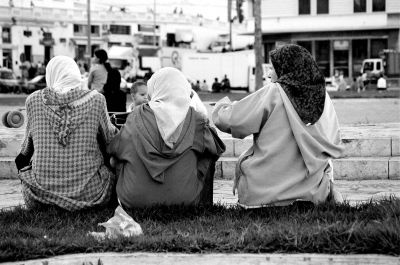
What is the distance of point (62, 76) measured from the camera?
266 inches

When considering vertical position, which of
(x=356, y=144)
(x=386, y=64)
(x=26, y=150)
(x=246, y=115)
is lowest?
(x=356, y=144)

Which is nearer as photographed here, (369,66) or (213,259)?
(213,259)

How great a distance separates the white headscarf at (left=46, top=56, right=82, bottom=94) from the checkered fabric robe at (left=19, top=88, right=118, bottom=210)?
6.2 inches

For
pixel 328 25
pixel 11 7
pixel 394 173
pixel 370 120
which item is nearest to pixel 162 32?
pixel 11 7

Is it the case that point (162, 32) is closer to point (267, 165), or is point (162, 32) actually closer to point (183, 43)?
point (183, 43)

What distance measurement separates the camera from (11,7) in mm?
68062

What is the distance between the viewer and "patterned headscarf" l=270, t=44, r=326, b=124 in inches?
241

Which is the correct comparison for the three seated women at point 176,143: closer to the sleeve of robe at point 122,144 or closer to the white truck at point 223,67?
the sleeve of robe at point 122,144

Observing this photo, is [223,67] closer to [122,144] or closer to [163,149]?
[122,144]

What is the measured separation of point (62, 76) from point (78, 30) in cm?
6913

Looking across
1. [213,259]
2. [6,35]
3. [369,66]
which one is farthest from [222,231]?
[6,35]

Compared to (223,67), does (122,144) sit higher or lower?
lower

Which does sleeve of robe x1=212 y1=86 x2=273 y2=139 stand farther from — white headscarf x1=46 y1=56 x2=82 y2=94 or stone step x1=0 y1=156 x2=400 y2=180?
stone step x1=0 y1=156 x2=400 y2=180

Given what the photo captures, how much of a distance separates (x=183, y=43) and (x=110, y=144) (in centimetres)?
6740
